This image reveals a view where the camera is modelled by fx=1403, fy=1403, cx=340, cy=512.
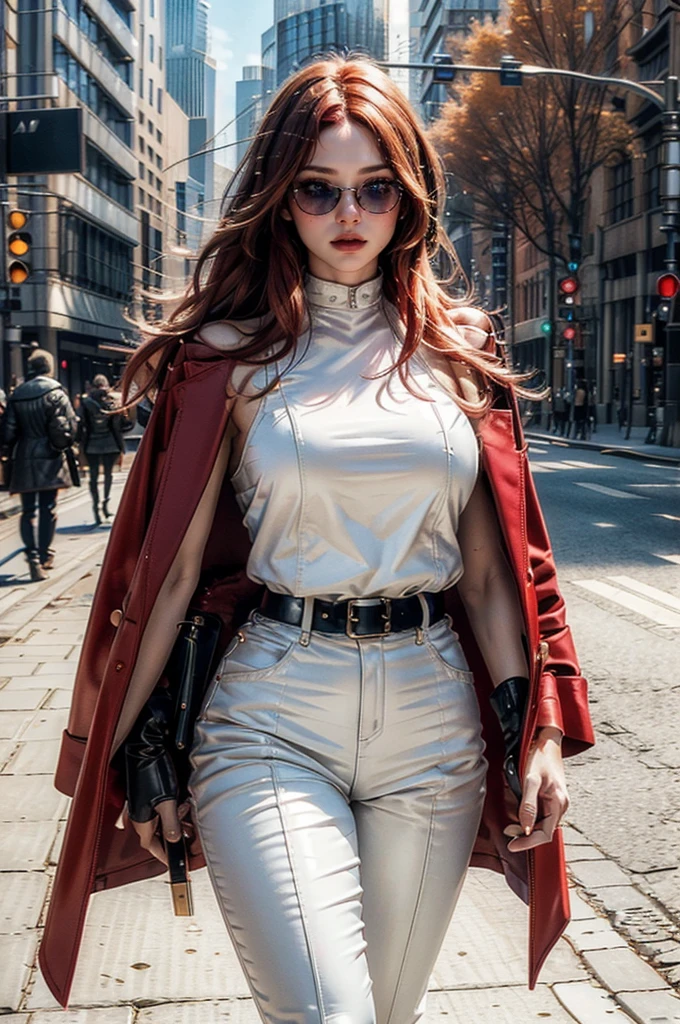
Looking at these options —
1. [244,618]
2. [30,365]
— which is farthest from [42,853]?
[30,365]

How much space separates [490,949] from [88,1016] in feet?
3.58

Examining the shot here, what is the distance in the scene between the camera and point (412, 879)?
218 cm

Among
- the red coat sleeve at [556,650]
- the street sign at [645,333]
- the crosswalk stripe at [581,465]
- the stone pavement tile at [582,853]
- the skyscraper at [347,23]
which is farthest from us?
the street sign at [645,333]

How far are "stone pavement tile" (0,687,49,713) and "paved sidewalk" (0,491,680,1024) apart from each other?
5.28ft

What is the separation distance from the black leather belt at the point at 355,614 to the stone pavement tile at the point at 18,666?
221 inches

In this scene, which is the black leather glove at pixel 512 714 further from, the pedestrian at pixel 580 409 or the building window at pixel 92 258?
the building window at pixel 92 258

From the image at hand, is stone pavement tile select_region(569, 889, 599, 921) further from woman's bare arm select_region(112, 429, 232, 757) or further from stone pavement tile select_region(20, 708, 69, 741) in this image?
stone pavement tile select_region(20, 708, 69, 741)

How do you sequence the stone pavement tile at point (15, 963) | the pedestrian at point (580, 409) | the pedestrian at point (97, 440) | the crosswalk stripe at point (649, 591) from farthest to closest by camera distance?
1. the pedestrian at point (580, 409)
2. the pedestrian at point (97, 440)
3. the crosswalk stripe at point (649, 591)
4. the stone pavement tile at point (15, 963)

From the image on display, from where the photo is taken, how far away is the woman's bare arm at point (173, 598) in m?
2.25

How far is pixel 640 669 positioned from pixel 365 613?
222 inches

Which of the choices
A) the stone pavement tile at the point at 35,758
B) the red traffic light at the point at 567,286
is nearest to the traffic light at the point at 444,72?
the red traffic light at the point at 567,286

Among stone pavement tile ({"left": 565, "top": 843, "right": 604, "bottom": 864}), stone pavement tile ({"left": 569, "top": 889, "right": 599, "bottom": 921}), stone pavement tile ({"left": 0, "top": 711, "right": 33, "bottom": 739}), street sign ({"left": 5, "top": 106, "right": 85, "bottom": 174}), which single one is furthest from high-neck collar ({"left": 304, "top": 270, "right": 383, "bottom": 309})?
street sign ({"left": 5, "top": 106, "right": 85, "bottom": 174})

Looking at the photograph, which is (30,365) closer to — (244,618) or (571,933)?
(571,933)

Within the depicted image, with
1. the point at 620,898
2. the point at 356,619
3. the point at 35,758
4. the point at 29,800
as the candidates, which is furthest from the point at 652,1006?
the point at 35,758
